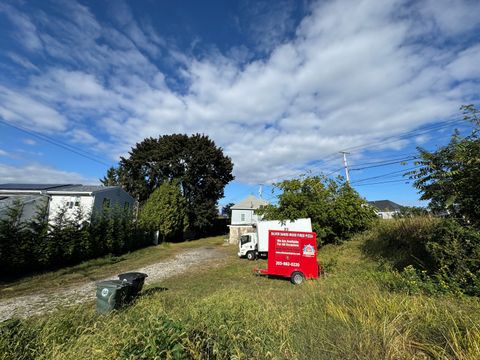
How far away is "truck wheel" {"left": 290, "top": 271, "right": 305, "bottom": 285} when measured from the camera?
439 inches

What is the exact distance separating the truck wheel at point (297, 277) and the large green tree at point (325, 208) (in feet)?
25.0

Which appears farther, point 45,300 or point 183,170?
point 183,170

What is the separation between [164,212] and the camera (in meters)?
27.5

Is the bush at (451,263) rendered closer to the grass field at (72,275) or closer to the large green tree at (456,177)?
the large green tree at (456,177)

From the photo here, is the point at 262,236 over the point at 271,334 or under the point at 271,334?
over

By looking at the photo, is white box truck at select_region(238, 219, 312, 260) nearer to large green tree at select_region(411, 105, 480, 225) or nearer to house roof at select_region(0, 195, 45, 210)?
large green tree at select_region(411, 105, 480, 225)

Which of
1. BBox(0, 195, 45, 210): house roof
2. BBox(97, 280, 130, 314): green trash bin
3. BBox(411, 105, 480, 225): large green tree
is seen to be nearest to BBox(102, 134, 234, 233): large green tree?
BBox(0, 195, 45, 210): house roof

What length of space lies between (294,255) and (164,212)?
19552mm

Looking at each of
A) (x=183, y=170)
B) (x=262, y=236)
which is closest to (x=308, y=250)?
(x=262, y=236)

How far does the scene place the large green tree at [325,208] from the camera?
720 inches

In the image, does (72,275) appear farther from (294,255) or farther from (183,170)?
(183,170)

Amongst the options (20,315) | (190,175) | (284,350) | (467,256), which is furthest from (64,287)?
(190,175)

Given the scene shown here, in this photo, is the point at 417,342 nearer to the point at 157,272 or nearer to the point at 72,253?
the point at 157,272

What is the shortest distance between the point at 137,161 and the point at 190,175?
823cm
